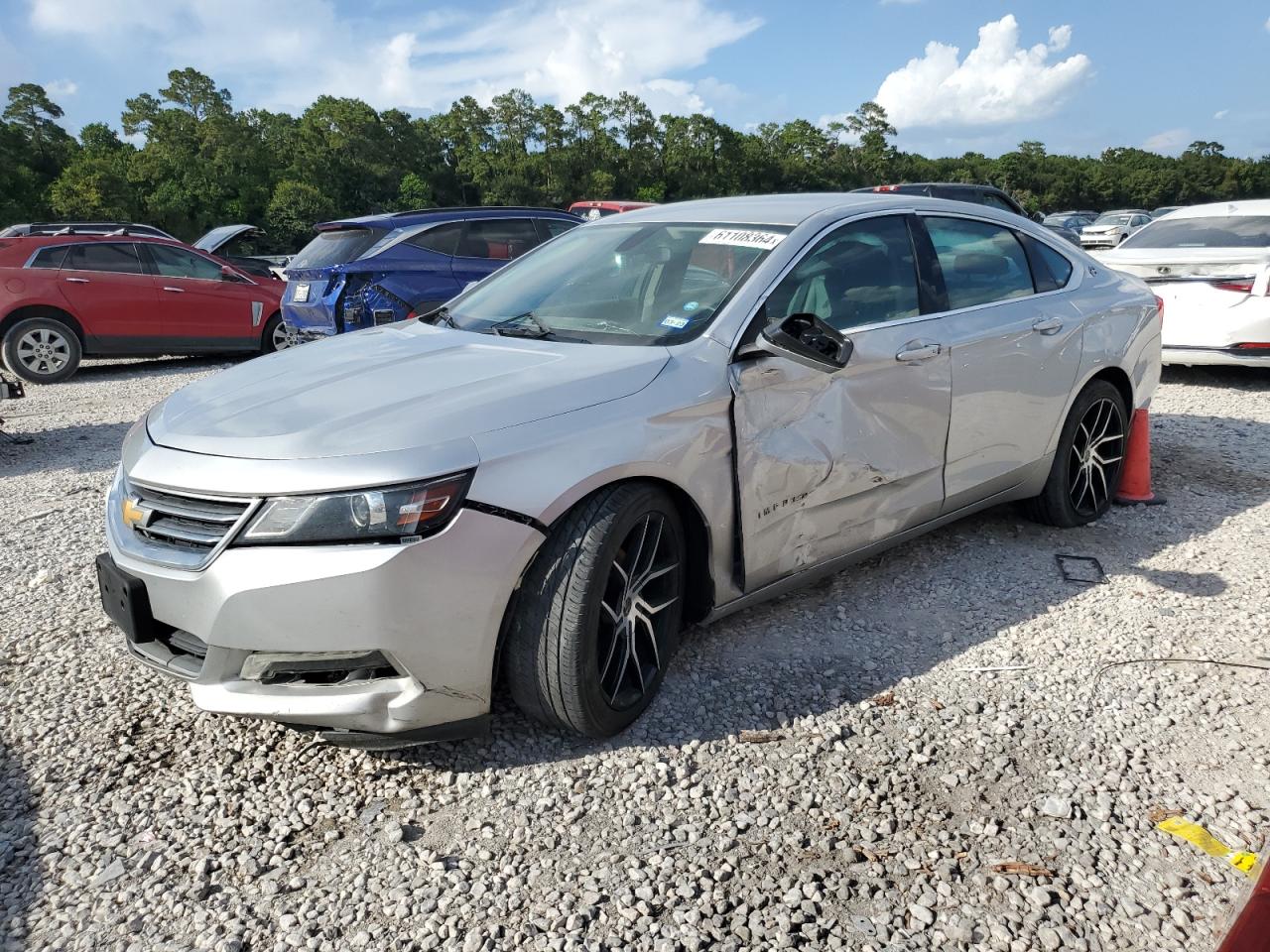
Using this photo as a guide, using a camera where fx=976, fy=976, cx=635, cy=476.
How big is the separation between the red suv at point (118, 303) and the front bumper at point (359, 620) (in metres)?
9.49

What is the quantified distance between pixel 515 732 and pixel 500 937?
0.87 meters

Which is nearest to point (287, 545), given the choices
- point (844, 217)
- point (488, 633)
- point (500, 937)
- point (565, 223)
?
point (488, 633)

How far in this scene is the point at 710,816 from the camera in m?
2.67

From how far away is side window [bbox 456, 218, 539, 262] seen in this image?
9531 mm

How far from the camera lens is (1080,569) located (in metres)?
4.41

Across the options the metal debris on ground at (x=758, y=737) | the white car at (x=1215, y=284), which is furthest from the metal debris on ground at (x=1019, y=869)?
the white car at (x=1215, y=284)

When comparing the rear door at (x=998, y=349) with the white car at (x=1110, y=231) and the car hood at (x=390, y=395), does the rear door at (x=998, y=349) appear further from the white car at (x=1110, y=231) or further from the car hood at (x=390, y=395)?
the white car at (x=1110, y=231)

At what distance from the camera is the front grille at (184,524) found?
8.38 ft

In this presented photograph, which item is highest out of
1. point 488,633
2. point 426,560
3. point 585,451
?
point 585,451

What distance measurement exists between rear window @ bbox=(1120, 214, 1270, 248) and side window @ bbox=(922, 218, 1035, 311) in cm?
516

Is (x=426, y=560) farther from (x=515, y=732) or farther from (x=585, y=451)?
(x=515, y=732)

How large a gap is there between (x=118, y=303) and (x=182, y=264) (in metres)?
0.89

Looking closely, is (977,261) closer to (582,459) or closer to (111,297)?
(582,459)

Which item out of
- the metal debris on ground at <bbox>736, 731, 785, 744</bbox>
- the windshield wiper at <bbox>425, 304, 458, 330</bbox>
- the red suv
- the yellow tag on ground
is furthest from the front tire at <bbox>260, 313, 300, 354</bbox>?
the yellow tag on ground
